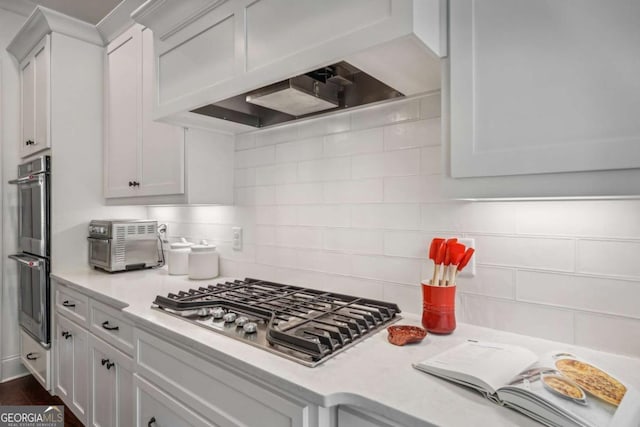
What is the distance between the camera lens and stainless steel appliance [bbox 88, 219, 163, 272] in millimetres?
2271

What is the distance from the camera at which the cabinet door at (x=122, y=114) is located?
223 cm

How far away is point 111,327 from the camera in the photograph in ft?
5.60

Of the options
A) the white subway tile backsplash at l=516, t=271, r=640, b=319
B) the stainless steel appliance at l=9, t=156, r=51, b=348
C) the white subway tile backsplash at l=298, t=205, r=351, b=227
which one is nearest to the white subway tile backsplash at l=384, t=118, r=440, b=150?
the white subway tile backsplash at l=298, t=205, r=351, b=227

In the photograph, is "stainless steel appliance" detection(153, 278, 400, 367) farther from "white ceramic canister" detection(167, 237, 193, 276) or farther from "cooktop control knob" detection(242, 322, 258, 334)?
"white ceramic canister" detection(167, 237, 193, 276)

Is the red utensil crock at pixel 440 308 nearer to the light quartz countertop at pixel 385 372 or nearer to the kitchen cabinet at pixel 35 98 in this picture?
the light quartz countertop at pixel 385 372

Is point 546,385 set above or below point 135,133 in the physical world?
below

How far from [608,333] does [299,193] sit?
1249 mm

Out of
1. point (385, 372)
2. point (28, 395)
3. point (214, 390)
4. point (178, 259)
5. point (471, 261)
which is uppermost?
point (471, 261)

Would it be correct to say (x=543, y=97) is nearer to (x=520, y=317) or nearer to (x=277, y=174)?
(x=520, y=317)

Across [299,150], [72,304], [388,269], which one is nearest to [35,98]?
[72,304]

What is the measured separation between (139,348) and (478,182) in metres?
1.35

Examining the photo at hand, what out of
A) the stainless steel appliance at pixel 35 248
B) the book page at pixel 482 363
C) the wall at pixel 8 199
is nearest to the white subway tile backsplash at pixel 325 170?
the book page at pixel 482 363

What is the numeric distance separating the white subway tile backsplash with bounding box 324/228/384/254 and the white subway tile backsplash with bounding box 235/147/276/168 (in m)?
0.52
